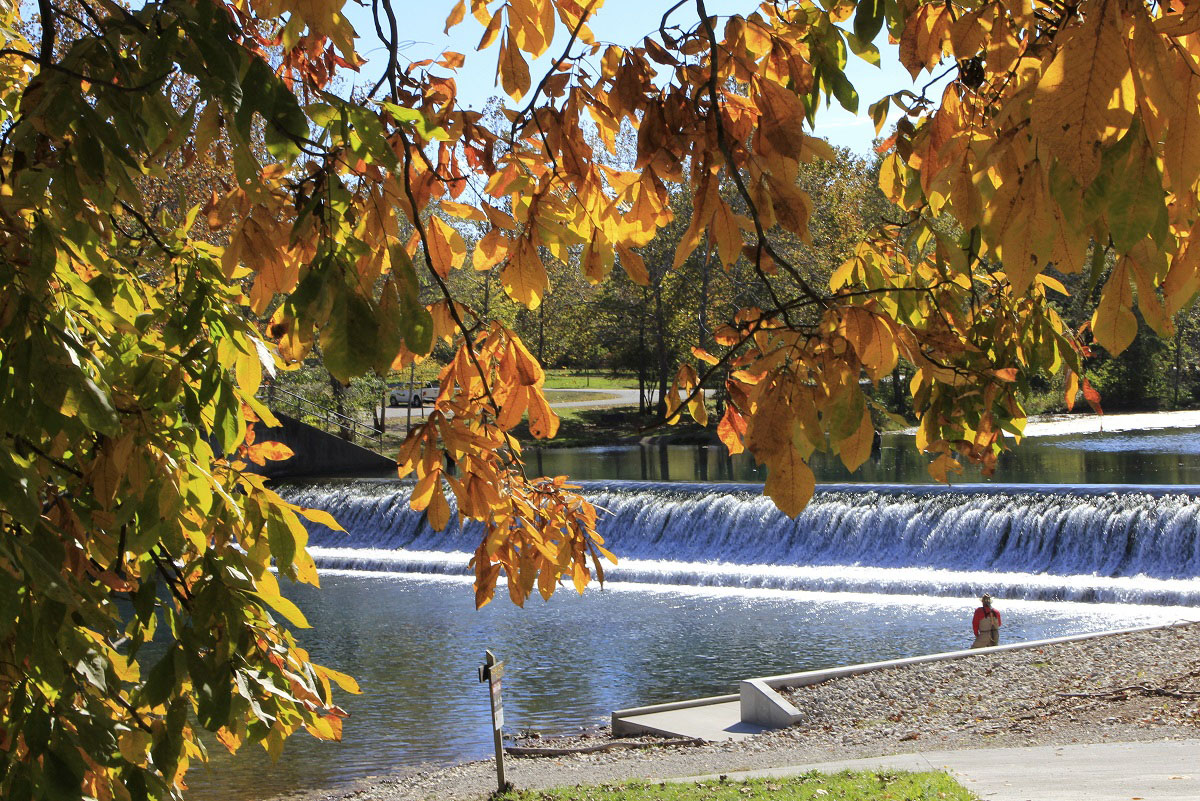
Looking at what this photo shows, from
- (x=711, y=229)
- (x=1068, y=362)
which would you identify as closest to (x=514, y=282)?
(x=711, y=229)

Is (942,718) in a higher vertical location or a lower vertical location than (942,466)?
lower

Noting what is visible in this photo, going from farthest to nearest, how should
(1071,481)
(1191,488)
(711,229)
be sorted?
(1071,481)
(1191,488)
(711,229)

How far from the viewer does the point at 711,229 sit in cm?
200

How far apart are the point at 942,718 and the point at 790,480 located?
8.69 m

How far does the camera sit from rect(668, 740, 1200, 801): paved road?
6.37m

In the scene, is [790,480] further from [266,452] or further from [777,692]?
[777,692]

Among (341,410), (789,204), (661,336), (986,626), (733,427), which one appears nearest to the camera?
(789,204)

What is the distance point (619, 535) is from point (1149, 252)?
17.3 meters

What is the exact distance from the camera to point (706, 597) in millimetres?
15617

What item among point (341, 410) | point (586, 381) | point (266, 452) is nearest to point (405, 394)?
point (586, 381)

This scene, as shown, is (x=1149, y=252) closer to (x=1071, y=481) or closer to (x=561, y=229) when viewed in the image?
(x=561, y=229)

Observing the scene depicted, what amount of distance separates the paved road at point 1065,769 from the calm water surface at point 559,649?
354 centimetres

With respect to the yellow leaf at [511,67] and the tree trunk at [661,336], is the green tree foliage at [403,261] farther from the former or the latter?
the tree trunk at [661,336]

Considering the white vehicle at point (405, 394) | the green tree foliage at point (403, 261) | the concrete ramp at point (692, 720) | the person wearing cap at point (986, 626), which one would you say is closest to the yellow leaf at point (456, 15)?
the green tree foliage at point (403, 261)
